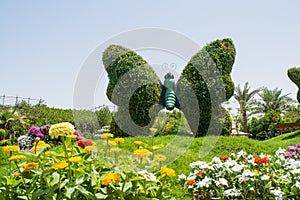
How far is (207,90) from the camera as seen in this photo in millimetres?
8391

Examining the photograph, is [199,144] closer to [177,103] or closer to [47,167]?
[177,103]

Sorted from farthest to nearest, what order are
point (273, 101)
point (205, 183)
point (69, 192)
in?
point (273, 101) → point (205, 183) → point (69, 192)

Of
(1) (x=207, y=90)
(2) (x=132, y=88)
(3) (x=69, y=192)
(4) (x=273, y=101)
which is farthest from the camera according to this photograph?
→ (4) (x=273, y=101)

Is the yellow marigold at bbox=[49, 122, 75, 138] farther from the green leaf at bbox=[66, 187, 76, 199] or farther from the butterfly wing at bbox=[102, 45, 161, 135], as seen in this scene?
the butterfly wing at bbox=[102, 45, 161, 135]

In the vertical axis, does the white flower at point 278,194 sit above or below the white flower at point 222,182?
below

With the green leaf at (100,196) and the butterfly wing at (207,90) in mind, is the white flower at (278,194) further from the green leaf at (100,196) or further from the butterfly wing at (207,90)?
the butterfly wing at (207,90)

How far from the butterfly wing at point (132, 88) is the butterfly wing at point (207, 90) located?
2.61ft

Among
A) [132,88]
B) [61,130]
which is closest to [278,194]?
[61,130]

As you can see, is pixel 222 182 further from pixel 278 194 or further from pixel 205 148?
pixel 205 148

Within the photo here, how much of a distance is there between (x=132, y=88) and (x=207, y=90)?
1.94m

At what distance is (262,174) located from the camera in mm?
2822

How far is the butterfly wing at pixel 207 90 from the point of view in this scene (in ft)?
27.3

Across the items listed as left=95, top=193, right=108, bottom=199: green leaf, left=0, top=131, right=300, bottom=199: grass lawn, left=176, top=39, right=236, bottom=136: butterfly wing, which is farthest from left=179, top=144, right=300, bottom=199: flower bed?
left=176, top=39, right=236, bottom=136: butterfly wing

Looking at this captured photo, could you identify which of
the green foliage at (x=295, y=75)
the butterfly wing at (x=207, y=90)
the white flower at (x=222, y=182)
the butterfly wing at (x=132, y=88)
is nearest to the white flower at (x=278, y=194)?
the white flower at (x=222, y=182)
